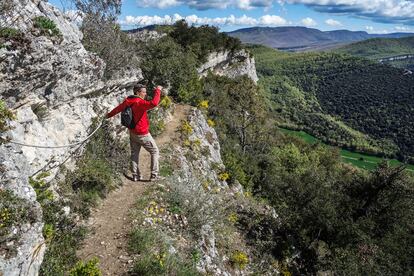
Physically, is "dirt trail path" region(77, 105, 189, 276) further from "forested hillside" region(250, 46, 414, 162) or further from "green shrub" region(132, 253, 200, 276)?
"forested hillside" region(250, 46, 414, 162)

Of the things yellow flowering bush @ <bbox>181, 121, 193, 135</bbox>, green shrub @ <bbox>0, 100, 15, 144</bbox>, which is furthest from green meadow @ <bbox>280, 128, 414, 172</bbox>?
green shrub @ <bbox>0, 100, 15, 144</bbox>

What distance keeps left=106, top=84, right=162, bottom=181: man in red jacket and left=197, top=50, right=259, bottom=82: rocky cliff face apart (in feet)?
112

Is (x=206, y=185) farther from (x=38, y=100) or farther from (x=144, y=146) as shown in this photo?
(x=38, y=100)

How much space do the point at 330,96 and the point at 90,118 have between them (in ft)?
539

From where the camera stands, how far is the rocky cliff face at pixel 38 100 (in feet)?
19.5

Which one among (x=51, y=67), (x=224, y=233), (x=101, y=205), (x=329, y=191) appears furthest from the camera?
(x=329, y=191)

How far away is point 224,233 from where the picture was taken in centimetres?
1362

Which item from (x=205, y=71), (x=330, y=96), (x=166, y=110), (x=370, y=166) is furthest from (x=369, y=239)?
(x=330, y=96)

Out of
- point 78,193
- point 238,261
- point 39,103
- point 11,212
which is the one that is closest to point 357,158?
point 238,261

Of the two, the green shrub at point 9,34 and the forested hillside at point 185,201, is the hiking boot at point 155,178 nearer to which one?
the forested hillside at point 185,201

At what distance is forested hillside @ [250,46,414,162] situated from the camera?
12131cm

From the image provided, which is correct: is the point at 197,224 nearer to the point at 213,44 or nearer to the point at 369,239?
the point at 369,239

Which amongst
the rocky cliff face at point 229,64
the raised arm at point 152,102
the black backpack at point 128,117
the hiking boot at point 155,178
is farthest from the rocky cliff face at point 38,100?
the rocky cliff face at point 229,64

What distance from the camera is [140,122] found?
10.9 meters
